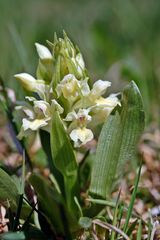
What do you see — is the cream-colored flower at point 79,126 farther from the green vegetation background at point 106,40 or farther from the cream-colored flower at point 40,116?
the green vegetation background at point 106,40

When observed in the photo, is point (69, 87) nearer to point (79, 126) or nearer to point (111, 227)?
point (79, 126)

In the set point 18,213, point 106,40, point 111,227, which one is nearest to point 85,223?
point 111,227

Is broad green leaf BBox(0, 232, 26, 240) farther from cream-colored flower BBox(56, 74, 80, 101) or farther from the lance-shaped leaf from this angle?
cream-colored flower BBox(56, 74, 80, 101)

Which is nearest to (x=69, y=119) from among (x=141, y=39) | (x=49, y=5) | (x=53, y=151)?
(x=53, y=151)

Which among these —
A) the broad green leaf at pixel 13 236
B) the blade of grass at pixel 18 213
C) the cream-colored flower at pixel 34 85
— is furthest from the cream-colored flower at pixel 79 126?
the broad green leaf at pixel 13 236

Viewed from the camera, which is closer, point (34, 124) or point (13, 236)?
point (13, 236)
